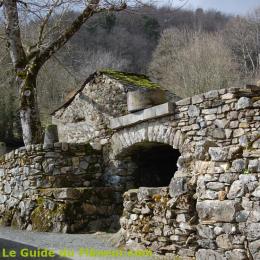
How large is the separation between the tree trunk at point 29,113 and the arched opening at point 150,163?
2.52 metres

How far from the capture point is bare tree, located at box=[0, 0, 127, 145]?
1173 centimetres

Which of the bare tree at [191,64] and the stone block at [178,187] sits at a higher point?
the bare tree at [191,64]

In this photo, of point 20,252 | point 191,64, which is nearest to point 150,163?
point 20,252

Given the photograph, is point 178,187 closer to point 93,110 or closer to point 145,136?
point 145,136

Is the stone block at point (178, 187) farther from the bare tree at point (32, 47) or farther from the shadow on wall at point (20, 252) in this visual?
the bare tree at point (32, 47)

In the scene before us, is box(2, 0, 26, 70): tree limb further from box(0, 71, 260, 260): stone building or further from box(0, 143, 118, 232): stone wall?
box(0, 143, 118, 232): stone wall

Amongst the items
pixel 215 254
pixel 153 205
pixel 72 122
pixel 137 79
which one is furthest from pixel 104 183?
pixel 215 254

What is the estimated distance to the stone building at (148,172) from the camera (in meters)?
5.78

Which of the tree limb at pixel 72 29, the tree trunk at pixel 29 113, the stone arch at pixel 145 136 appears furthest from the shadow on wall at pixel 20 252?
the tree limb at pixel 72 29

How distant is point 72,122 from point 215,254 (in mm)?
6777

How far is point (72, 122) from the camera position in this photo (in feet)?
38.8

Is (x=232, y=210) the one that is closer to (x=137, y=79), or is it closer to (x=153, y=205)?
(x=153, y=205)

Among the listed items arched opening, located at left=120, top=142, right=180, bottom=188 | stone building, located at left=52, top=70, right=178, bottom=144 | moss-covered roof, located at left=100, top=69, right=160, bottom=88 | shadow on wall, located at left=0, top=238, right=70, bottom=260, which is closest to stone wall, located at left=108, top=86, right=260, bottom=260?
arched opening, located at left=120, top=142, right=180, bottom=188

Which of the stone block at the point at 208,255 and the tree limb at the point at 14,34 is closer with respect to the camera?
the stone block at the point at 208,255
